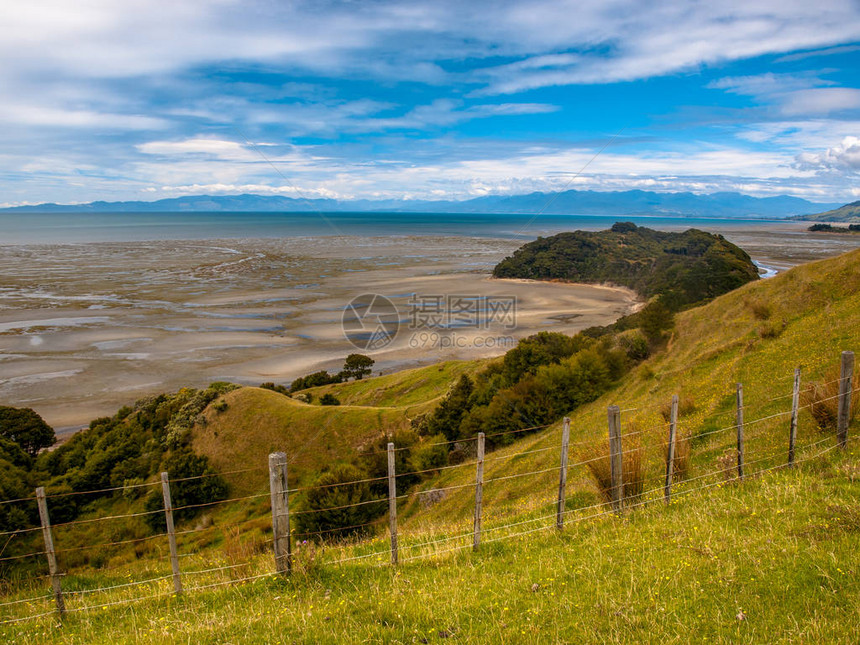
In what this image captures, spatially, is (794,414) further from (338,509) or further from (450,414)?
(450,414)

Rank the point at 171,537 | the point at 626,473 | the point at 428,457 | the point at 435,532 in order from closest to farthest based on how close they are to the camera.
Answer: the point at 171,537 → the point at 626,473 → the point at 435,532 → the point at 428,457

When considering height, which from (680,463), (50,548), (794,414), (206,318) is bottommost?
(206,318)

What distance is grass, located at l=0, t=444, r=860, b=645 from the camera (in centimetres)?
467

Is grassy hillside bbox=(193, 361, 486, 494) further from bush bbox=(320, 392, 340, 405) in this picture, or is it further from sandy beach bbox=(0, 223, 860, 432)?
sandy beach bbox=(0, 223, 860, 432)

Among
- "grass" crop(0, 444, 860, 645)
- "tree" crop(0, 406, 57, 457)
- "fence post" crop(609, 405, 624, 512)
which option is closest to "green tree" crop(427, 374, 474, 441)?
"fence post" crop(609, 405, 624, 512)

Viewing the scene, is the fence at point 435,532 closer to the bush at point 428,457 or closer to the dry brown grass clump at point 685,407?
the dry brown grass clump at point 685,407

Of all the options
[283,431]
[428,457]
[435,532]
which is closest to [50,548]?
[435,532]

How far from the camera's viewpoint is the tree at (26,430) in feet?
103

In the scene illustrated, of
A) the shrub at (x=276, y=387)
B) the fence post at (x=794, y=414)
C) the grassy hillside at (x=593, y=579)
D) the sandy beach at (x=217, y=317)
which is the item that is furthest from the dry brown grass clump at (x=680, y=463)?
the sandy beach at (x=217, y=317)

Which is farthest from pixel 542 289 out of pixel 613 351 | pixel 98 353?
pixel 98 353

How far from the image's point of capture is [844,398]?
840 cm

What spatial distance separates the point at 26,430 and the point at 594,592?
125 ft

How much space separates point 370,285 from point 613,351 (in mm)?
65237

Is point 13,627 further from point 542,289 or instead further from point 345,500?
point 542,289
